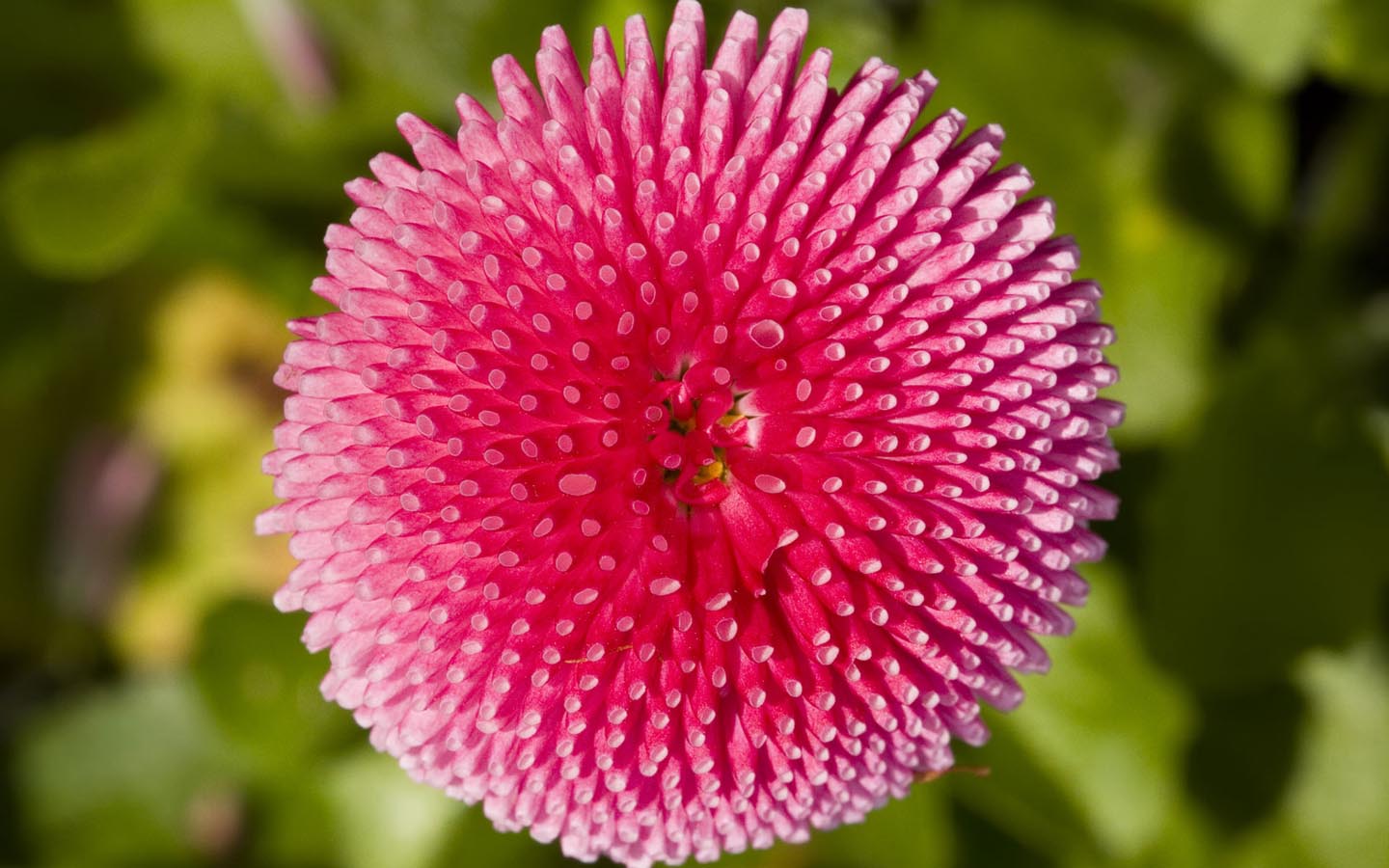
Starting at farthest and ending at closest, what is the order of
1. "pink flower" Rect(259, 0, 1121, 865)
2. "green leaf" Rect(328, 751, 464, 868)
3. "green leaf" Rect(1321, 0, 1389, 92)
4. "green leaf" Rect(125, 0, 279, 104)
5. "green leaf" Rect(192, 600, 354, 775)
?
"green leaf" Rect(125, 0, 279, 104) < "green leaf" Rect(328, 751, 464, 868) < "green leaf" Rect(192, 600, 354, 775) < "green leaf" Rect(1321, 0, 1389, 92) < "pink flower" Rect(259, 0, 1121, 865)

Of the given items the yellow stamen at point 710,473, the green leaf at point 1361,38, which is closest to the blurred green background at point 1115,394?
the green leaf at point 1361,38

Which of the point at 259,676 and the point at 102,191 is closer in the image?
the point at 102,191

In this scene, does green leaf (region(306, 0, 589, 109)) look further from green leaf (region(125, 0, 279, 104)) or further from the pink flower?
the pink flower

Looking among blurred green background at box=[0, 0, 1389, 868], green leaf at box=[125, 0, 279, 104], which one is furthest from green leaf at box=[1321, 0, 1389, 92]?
green leaf at box=[125, 0, 279, 104]

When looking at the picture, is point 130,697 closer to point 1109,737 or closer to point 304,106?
point 304,106

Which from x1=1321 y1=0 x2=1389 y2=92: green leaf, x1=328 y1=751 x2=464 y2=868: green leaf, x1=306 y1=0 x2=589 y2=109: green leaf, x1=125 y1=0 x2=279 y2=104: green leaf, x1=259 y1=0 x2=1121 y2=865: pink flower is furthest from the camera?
x1=125 y1=0 x2=279 y2=104: green leaf

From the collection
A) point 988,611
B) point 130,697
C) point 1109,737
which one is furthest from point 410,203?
point 130,697

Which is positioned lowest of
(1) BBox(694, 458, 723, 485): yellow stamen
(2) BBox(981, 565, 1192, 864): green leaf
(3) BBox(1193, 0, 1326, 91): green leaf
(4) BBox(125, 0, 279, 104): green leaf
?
(2) BBox(981, 565, 1192, 864): green leaf

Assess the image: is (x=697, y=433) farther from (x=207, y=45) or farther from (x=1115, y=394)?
(x=207, y=45)

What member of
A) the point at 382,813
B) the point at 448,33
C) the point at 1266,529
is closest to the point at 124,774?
the point at 382,813
